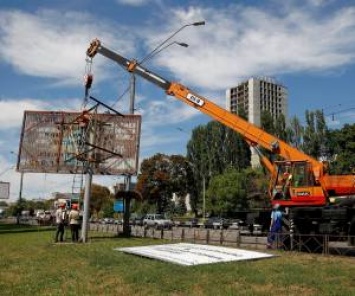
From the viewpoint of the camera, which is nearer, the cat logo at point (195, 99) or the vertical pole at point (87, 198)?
the vertical pole at point (87, 198)

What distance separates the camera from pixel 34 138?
25.6 metres

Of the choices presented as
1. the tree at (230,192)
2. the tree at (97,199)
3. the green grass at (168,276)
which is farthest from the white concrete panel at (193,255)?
the tree at (97,199)

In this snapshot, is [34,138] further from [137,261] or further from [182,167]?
[182,167]

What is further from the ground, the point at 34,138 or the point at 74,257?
the point at 34,138

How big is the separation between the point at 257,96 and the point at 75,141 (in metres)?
114

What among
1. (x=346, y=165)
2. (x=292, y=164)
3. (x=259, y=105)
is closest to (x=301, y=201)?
(x=292, y=164)

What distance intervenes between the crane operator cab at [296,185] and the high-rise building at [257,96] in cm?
10420

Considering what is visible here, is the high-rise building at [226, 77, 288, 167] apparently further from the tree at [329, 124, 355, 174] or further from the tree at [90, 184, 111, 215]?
the tree at [329, 124, 355, 174]

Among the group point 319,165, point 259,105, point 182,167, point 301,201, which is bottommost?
point 301,201

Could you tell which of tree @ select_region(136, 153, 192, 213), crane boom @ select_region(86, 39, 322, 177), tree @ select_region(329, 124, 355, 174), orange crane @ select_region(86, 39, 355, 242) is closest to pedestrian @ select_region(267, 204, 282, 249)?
orange crane @ select_region(86, 39, 355, 242)

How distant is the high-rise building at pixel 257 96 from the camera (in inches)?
5133

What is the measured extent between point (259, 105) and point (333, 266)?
4712 inches

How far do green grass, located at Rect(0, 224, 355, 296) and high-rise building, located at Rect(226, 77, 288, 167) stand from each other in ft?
364

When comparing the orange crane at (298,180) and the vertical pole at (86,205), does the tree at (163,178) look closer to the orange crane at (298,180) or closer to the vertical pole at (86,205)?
the vertical pole at (86,205)
